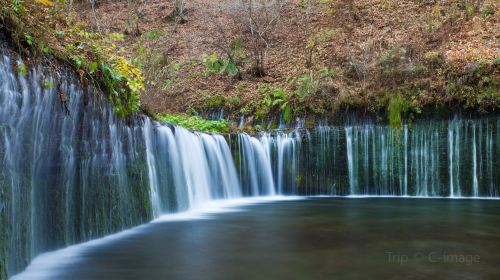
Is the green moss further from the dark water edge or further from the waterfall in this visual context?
the dark water edge

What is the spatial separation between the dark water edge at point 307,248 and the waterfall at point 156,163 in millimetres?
573

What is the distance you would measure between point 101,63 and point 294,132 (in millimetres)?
8803

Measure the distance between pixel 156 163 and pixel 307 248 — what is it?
4.42 meters

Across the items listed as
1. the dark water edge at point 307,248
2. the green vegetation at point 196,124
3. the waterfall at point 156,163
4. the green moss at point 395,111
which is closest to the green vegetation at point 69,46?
the waterfall at point 156,163

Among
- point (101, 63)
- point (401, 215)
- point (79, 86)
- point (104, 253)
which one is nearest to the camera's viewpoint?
point (104, 253)

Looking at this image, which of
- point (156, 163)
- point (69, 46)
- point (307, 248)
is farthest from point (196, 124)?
point (307, 248)

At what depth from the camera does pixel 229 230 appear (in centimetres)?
770

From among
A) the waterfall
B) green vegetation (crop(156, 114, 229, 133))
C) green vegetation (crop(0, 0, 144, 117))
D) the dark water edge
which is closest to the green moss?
the waterfall

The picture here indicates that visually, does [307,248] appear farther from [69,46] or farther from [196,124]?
[196,124]

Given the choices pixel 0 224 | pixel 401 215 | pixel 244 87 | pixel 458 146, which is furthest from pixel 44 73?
pixel 244 87

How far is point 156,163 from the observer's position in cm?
935

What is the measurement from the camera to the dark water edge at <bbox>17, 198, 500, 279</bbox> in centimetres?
480

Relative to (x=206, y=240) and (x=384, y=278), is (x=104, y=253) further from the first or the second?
(x=384, y=278)

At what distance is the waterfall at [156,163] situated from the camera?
189 inches
